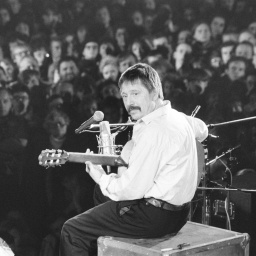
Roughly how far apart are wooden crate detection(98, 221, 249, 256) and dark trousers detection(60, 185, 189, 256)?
0.05 meters

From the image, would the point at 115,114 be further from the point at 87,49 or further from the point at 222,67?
the point at 222,67

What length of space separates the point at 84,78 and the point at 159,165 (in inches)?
91.5

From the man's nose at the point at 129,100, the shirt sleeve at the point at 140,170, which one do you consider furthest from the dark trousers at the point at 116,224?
the man's nose at the point at 129,100

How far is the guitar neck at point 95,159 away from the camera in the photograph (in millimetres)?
2746

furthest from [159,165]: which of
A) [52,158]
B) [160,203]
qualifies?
[52,158]

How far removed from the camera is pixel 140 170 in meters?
2.57

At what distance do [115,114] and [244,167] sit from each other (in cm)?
149

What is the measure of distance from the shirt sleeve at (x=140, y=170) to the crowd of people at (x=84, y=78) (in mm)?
2194

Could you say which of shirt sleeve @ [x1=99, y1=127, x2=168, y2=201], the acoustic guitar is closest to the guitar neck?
the acoustic guitar

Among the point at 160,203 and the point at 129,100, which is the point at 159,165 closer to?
the point at 160,203

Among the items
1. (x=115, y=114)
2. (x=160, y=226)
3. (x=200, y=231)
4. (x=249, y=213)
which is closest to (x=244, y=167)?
(x=249, y=213)

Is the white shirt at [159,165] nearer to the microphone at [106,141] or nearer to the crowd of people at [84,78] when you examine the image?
the microphone at [106,141]

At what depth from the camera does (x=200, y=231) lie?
10.0 ft

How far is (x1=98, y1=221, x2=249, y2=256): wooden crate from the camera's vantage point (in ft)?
8.60
